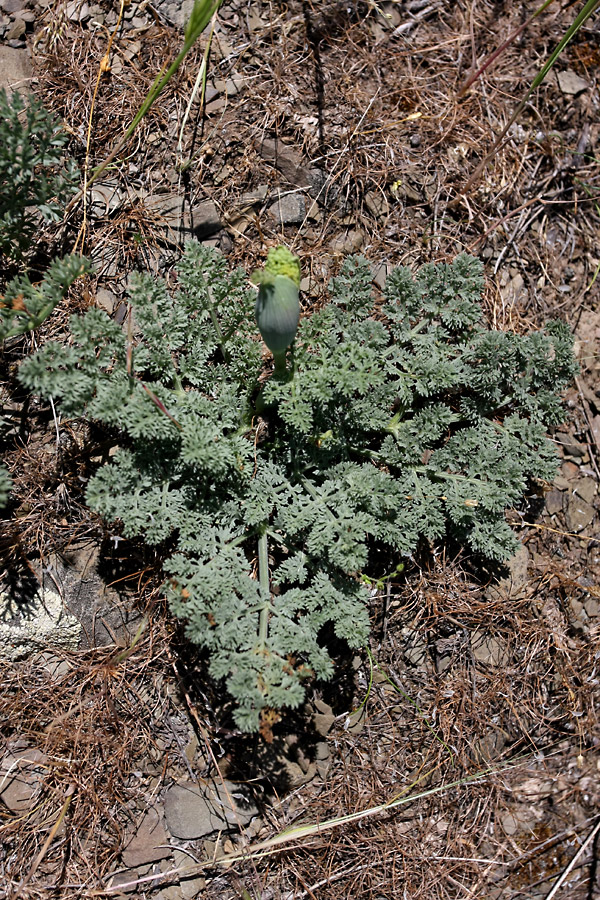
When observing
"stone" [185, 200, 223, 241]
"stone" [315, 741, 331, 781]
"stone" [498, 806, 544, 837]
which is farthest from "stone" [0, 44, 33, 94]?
"stone" [498, 806, 544, 837]

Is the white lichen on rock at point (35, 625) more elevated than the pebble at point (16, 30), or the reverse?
the pebble at point (16, 30)

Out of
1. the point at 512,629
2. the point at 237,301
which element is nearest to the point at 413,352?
the point at 237,301

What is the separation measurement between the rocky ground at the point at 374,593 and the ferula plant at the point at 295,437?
44 centimetres

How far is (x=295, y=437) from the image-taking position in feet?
11.9

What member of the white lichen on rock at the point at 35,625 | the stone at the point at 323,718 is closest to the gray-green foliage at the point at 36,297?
the white lichen on rock at the point at 35,625

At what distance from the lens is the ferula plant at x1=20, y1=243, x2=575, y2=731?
130 inches

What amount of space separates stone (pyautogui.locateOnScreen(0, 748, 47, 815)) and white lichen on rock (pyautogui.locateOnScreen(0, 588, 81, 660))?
54cm

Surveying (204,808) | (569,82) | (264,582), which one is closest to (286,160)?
(569,82)

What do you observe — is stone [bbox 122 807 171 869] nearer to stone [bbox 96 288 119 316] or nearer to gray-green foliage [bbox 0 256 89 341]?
gray-green foliage [bbox 0 256 89 341]

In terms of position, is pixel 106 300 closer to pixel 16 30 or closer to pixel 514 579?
pixel 16 30

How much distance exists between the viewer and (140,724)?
148 inches

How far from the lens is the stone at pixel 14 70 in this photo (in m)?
3.91

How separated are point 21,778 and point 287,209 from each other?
3574mm

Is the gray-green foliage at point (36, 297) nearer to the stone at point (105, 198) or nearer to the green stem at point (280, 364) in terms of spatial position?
the stone at point (105, 198)
